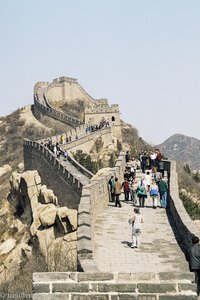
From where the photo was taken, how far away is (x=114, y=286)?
20.1 ft

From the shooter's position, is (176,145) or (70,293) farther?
(176,145)

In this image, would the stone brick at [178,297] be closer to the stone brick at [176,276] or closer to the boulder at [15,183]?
the stone brick at [176,276]

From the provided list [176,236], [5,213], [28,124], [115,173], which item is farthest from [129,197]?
[28,124]

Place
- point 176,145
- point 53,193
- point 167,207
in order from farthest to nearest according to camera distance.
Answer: point 176,145
point 53,193
point 167,207

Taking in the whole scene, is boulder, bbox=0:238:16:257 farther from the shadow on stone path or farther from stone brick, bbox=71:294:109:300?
stone brick, bbox=71:294:109:300

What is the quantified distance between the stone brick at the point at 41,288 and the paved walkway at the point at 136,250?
11.8 ft

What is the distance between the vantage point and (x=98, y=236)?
41.1 feet

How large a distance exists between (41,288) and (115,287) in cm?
86

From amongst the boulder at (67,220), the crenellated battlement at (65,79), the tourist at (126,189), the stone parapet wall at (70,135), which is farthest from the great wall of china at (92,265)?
the crenellated battlement at (65,79)

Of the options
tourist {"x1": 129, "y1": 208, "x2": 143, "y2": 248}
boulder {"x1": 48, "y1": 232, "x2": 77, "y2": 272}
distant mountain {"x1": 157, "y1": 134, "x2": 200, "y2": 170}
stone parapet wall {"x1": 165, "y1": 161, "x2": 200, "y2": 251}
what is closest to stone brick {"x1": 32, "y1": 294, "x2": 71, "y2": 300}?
stone parapet wall {"x1": 165, "y1": 161, "x2": 200, "y2": 251}

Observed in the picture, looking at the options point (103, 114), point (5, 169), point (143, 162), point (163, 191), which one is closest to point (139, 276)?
point (163, 191)

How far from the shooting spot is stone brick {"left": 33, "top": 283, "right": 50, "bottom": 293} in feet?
19.9

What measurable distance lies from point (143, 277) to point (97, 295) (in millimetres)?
576

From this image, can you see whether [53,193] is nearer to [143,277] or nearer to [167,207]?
[167,207]
